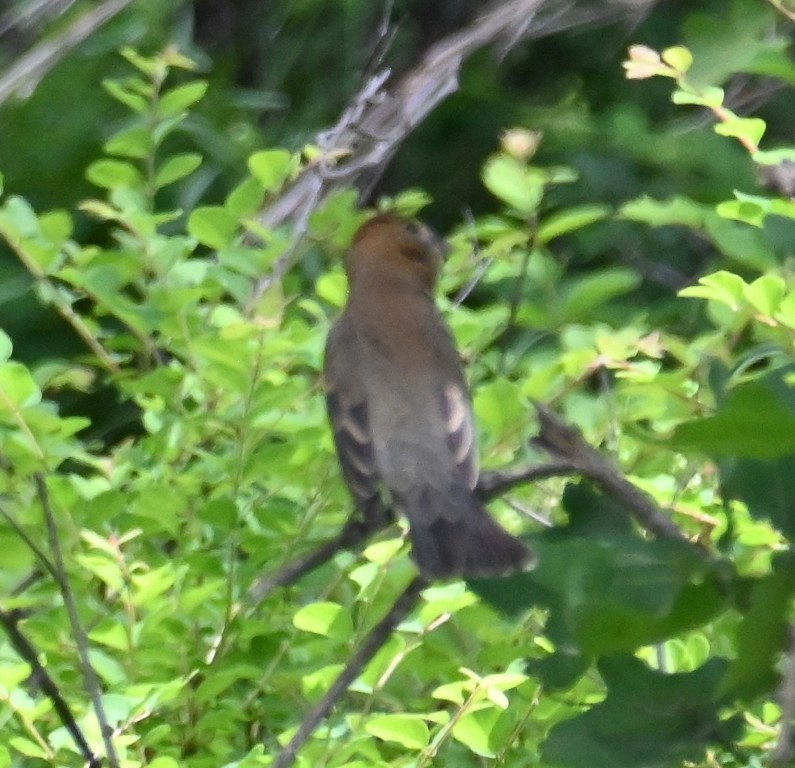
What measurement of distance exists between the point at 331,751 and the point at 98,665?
30 cm

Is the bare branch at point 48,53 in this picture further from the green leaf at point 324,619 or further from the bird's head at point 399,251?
the green leaf at point 324,619

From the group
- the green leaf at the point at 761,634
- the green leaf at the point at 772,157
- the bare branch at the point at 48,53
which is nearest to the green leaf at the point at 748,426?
the green leaf at the point at 761,634

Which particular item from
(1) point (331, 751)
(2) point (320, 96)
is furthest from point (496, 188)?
(2) point (320, 96)

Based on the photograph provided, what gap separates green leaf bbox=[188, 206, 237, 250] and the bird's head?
1138 mm

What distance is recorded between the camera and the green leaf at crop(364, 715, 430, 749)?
1521 millimetres

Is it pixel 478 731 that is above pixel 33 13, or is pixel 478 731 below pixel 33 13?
below

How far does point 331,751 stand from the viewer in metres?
1.63

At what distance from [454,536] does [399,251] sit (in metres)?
1.25

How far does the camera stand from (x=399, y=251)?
3404mm

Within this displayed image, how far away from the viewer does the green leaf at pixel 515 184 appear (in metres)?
2.23

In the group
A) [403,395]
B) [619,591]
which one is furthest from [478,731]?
[403,395]

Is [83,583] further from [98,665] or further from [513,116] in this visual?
[513,116]

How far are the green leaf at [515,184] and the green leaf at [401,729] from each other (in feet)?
3.18

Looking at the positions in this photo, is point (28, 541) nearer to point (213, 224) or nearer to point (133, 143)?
point (213, 224)
